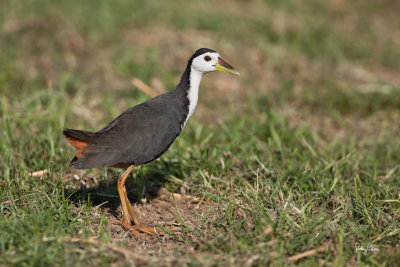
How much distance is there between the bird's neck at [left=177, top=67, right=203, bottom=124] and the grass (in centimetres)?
67

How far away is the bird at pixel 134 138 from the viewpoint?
4.00 meters

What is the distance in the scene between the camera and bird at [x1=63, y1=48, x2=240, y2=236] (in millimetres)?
3996

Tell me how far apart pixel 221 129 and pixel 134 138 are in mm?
1931

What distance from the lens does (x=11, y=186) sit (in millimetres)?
4250

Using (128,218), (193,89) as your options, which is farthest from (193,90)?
(128,218)

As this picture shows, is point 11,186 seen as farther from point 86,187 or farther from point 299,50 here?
point 299,50

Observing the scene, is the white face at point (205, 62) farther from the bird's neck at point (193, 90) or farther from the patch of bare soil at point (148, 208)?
the patch of bare soil at point (148, 208)

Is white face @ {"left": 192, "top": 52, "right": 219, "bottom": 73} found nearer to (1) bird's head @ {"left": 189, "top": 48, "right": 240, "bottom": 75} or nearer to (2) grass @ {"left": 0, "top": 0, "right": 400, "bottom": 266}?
(1) bird's head @ {"left": 189, "top": 48, "right": 240, "bottom": 75}

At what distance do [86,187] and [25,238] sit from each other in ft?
4.49

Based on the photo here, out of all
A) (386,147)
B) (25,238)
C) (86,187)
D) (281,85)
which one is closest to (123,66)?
(281,85)

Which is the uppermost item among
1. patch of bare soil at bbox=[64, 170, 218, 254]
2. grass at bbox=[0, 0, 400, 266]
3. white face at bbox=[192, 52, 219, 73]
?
white face at bbox=[192, 52, 219, 73]

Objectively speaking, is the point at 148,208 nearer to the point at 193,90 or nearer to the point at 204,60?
the point at 193,90

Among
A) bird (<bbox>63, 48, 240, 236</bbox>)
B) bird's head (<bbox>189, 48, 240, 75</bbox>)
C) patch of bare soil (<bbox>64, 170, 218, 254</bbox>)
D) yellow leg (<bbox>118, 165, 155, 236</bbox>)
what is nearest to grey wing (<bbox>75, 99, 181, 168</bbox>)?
bird (<bbox>63, 48, 240, 236</bbox>)

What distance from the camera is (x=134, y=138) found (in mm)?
4141
